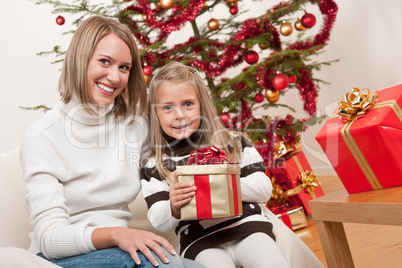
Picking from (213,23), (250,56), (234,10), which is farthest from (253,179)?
(234,10)

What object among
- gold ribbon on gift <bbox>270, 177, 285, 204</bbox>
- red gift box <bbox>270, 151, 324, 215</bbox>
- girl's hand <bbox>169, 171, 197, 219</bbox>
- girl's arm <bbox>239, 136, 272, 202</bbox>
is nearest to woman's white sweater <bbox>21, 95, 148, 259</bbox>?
girl's hand <bbox>169, 171, 197, 219</bbox>

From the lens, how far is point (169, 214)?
4.02 ft

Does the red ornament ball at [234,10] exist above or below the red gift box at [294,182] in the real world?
above

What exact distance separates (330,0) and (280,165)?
1072mm

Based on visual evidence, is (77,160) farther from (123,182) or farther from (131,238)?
(131,238)

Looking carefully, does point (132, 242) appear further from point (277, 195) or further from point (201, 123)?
point (277, 195)

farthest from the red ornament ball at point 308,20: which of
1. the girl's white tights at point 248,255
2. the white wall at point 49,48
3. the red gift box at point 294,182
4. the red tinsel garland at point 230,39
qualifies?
the girl's white tights at point 248,255

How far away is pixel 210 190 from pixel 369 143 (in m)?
0.45

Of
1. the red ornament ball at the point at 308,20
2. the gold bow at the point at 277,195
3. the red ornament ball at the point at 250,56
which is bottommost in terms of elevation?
the gold bow at the point at 277,195

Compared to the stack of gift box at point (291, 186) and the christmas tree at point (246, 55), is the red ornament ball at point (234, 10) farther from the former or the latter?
the stack of gift box at point (291, 186)

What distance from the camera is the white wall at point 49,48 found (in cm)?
310

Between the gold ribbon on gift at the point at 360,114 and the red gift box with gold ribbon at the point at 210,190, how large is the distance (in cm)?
34

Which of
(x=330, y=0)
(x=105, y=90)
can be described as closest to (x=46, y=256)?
(x=105, y=90)

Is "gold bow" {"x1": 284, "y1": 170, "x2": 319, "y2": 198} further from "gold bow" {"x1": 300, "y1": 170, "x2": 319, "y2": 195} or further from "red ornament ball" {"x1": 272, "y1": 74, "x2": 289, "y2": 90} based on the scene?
"red ornament ball" {"x1": 272, "y1": 74, "x2": 289, "y2": 90}
